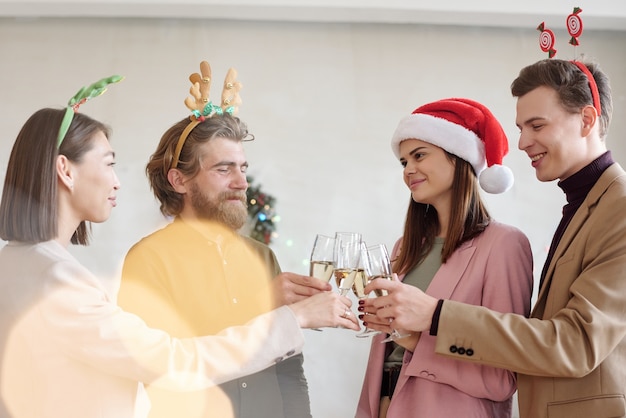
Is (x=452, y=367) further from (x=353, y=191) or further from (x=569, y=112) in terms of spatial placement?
(x=353, y=191)

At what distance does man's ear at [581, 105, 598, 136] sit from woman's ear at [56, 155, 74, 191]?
1.31 metres

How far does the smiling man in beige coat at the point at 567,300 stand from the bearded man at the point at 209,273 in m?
0.37

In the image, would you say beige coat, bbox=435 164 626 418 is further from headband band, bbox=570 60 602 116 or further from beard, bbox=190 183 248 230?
beard, bbox=190 183 248 230

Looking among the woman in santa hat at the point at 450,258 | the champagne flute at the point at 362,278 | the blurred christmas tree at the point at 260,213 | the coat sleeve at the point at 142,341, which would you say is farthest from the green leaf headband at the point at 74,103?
the blurred christmas tree at the point at 260,213

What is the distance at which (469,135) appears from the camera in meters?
2.14

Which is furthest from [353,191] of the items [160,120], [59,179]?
[59,179]

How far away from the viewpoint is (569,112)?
192cm

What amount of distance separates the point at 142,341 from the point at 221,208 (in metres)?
0.65

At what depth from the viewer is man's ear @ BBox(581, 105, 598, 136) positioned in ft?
6.27

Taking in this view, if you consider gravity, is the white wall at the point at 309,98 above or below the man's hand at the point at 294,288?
above

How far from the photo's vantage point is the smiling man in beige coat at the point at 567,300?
170cm

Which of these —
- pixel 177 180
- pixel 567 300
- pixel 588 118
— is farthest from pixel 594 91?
pixel 177 180

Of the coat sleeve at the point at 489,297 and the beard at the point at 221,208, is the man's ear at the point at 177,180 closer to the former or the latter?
the beard at the point at 221,208

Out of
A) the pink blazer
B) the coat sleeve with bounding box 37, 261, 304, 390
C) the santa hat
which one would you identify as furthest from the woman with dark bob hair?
the santa hat
